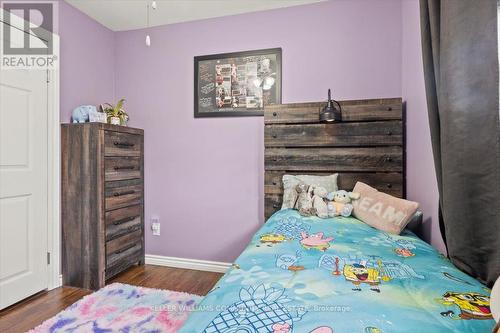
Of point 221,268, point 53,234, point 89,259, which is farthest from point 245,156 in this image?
point 53,234

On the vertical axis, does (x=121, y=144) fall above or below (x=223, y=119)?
below

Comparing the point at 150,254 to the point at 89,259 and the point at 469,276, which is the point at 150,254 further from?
the point at 469,276

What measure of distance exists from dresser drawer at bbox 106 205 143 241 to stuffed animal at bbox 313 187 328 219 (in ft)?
5.92

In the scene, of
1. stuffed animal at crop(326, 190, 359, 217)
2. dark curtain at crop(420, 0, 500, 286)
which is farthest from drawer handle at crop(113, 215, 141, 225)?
dark curtain at crop(420, 0, 500, 286)

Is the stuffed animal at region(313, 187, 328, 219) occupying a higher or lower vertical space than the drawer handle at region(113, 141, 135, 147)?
lower

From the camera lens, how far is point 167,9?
260 cm

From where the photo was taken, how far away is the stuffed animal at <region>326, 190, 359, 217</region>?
195 centimetres

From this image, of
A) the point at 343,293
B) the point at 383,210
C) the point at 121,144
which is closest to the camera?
the point at 343,293

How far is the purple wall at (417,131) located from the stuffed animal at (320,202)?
648 mm

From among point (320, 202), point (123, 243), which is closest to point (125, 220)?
point (123, 243)

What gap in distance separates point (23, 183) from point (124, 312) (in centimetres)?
129

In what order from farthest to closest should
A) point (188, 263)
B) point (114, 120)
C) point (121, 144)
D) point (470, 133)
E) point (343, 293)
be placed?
point (188, 263)
point (114, 120)
point (121, 144)
point (470, 133)
point (343, 293)

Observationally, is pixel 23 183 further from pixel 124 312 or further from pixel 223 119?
pixel 223 119

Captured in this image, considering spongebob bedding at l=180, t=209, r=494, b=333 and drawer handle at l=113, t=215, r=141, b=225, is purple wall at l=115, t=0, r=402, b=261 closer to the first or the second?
drawer handle at l=113, t=215, r=141, b=225
